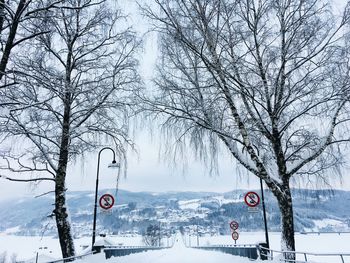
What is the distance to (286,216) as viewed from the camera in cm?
924

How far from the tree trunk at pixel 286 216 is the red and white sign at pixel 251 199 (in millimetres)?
2169

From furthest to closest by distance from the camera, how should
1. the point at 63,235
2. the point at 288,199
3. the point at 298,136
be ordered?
the point at 63,235 < the point at 298,136 < the point at 288,199

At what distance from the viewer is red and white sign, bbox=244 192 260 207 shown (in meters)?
11.6

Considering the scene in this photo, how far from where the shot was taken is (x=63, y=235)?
34.8ft

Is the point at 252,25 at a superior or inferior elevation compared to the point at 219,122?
superior

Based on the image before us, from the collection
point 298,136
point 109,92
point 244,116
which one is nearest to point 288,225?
point 298,136

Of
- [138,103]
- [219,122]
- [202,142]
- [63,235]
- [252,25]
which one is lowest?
[63,235]

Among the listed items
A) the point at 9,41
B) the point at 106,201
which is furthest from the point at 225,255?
the point at 9,41

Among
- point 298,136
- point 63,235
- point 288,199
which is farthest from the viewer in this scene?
point 63,235

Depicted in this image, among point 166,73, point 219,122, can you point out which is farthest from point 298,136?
point 166,73

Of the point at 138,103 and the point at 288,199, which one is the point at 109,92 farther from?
the point at 288,199

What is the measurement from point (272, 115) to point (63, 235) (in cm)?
855

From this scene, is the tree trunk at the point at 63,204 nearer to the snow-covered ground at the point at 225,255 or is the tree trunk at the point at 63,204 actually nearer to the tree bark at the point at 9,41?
the snow-covered ground at the point at 225,255

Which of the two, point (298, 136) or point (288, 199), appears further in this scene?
point (298, 136)
